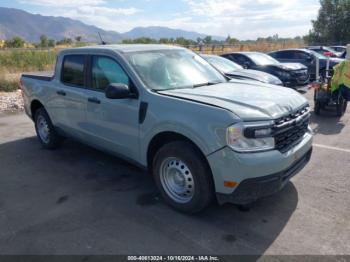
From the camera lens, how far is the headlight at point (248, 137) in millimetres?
3203

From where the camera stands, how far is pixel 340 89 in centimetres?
806

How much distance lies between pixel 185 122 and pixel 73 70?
259 cm

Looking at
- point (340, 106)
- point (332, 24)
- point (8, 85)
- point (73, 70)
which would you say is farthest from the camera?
point (332, 24)

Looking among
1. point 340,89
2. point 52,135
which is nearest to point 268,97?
point 52,135

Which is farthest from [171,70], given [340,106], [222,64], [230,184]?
[222,64]

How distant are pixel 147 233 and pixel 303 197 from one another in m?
1.99

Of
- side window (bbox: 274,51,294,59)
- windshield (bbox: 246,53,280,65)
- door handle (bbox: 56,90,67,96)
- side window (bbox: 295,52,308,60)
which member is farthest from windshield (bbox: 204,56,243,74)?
side window (bbox: 295,52,308,60)

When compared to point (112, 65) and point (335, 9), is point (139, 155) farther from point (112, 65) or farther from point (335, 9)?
point (335, 9)

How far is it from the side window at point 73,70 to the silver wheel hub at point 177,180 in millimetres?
2018

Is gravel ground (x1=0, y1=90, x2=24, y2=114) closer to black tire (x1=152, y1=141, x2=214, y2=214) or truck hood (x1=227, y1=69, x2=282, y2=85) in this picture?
truck hood (x1=227, y1=69, x2=282, y2=85)

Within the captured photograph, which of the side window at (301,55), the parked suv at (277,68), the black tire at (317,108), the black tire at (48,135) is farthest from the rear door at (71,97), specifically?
the side window at (301,55)

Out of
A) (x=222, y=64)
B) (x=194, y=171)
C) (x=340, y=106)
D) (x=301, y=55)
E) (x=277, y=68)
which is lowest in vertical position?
(x=340, y=106)

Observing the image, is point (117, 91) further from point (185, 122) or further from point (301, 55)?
point (301, 55)

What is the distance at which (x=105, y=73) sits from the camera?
460 centimetres
